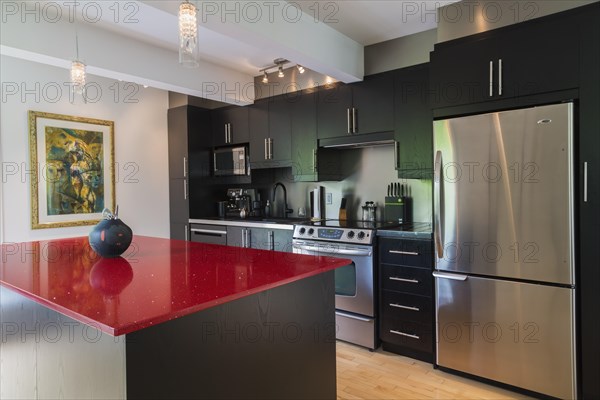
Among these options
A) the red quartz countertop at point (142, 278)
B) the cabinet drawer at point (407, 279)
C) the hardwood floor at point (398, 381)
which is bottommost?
the hardwood floor at point (398, 381)

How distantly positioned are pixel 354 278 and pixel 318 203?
1143 mm

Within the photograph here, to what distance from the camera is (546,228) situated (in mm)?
2270

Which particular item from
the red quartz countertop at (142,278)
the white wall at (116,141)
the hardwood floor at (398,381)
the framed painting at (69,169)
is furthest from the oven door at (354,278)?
the framed painting at (69,169)

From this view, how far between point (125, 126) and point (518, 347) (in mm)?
4236

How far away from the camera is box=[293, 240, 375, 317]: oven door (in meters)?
3.10

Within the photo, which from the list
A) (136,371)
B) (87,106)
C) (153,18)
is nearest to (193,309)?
(136,371)

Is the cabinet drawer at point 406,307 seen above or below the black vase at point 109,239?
below

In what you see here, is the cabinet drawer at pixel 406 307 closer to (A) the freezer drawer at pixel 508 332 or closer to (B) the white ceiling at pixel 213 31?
(A) the freezer drawer at pixel 508 332

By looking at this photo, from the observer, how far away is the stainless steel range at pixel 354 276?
10.2ft

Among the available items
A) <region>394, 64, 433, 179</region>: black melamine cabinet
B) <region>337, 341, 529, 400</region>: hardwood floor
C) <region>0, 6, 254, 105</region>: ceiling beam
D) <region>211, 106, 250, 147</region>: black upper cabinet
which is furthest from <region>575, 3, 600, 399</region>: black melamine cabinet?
<region>211, 106, 250, 147</region>: black upper cabinet

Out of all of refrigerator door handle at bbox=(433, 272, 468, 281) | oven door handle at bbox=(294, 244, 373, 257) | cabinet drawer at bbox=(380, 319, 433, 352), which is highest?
oven door handle at bbox=(294, 244, 373, 257)

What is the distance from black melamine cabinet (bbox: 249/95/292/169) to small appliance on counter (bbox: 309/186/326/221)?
43cm

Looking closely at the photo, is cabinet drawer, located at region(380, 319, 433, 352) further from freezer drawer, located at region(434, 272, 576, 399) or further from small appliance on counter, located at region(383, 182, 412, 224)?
small appliance on counter, located at region(383, 182, 412, 224)

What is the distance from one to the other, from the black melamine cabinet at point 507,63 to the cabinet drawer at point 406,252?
101 centimetres
